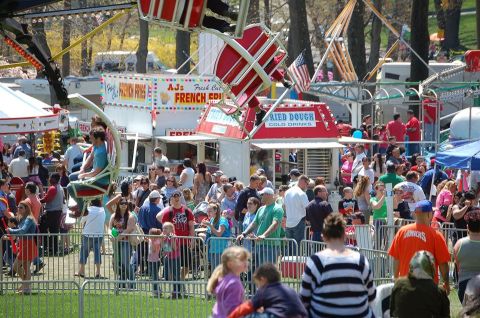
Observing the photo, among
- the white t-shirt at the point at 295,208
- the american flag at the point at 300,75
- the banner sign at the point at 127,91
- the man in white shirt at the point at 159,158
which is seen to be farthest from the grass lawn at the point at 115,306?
the american flag at the point at 300,75

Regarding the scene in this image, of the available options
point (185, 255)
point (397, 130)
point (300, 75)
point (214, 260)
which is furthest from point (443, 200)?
point (300, 75)

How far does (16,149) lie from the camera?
1116 inches

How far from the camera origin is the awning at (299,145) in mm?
24969

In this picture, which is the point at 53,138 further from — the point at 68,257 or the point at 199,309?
the point at 199,309

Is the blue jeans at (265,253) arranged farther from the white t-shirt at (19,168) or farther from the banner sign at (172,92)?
the banner sign at (172,92)

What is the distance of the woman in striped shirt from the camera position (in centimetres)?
897

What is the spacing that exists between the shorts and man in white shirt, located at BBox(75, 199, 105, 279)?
1.17m

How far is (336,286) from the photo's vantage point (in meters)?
8.97

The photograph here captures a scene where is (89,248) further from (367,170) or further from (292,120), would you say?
(292,120)

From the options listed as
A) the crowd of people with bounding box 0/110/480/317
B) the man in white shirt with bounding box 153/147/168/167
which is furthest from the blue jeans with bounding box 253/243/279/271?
the man in white shirt with bounding box 153/147/168/167

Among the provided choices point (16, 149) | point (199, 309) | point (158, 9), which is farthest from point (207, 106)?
point (158, 9)

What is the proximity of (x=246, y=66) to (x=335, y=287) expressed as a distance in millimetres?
2989

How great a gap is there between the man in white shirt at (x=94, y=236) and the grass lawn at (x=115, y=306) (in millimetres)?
2021

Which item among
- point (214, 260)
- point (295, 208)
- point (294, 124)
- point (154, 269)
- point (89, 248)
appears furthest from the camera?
point (294, 124)
